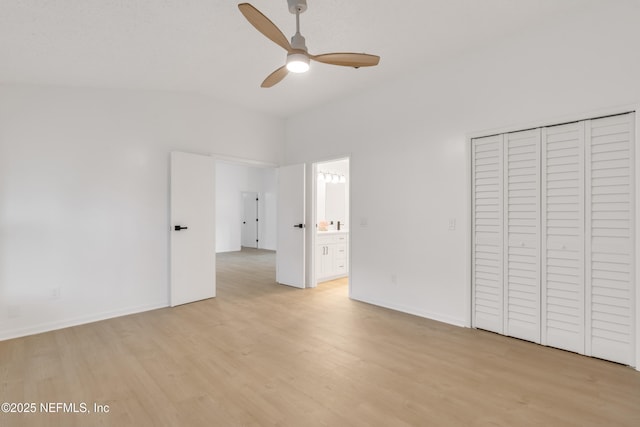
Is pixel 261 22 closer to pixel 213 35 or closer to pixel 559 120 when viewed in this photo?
pixel 213 35

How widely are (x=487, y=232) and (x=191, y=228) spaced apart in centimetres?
368

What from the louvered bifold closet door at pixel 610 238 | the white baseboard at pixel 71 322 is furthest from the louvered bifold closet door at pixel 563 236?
the white baseboard at pixel 71 322

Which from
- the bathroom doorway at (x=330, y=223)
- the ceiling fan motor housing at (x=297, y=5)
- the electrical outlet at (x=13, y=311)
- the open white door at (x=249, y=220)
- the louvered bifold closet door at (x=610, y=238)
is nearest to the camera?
the ceiling fan motor housing at (x=297, y=5)

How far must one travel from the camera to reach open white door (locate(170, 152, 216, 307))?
4.24 meters

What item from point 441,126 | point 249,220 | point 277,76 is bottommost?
point 249,220

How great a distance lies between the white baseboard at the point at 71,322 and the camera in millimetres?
3201

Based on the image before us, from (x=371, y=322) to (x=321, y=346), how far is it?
0.86 m

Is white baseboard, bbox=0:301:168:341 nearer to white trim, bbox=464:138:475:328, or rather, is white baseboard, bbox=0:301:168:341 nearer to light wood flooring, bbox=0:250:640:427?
light wood flooring, bbox=0:250:640:427

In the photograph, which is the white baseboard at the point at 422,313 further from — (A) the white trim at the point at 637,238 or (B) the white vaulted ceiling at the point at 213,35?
(B) the white vaulted ceiling at the point at 213,35

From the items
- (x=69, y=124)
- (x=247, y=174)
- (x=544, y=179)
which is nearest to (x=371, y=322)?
(x=544, y=179)

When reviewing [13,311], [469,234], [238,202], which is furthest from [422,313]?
[238,202]

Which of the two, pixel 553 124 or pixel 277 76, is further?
pixel 553 124

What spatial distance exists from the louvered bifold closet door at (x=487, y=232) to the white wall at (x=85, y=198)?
143 inches

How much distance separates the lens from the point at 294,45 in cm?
225
